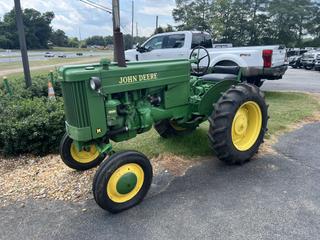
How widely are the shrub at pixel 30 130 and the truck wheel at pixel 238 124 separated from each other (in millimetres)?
2689

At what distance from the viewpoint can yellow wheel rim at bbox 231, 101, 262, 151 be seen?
427cm

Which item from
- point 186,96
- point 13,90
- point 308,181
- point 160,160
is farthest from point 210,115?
point 13,90

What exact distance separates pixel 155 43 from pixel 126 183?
341 inches

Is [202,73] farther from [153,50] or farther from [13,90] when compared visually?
[153,50]

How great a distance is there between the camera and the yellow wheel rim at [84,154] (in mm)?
4168

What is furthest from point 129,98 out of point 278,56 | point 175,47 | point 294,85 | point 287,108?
point 294,85

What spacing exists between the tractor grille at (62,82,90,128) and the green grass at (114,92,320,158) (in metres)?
1.67

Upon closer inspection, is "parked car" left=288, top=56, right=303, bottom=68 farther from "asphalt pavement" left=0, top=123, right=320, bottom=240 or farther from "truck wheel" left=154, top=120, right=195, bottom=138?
"asphalt pavement" left=0, top=123, right=320, bottom=240

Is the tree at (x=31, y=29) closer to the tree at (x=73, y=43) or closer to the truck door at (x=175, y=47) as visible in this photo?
the tree at (x=73, y=43)

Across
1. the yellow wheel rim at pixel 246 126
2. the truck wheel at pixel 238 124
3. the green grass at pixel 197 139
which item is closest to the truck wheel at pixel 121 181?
the truck wheel at pixel 238 124

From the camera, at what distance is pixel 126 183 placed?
3223mm

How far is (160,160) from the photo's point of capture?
4504mm

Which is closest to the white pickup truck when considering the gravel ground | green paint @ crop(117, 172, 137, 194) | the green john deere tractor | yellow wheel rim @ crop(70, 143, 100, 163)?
the green john deere tractor

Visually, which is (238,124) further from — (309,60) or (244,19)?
(244,19)
